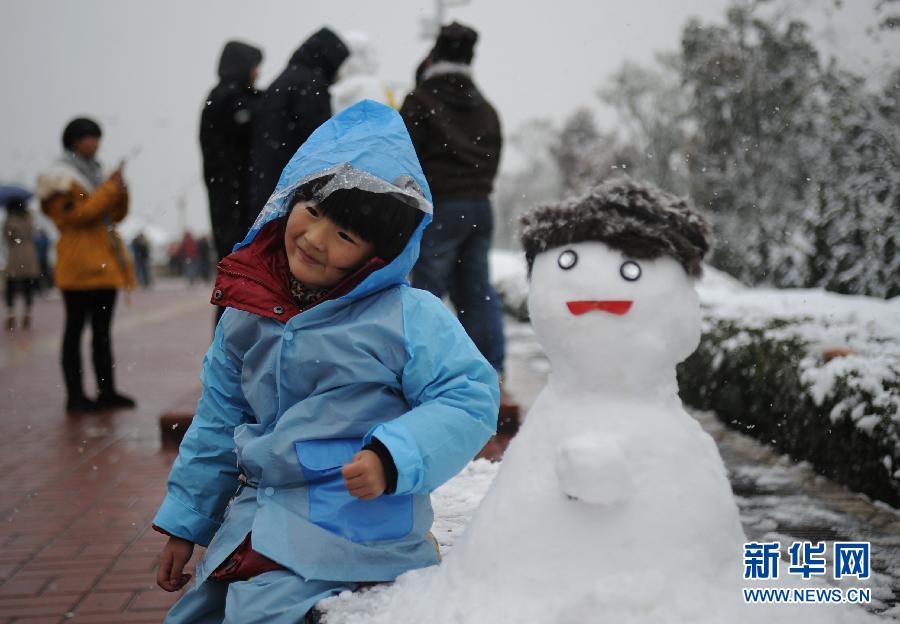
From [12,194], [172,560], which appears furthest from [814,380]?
[12,194]

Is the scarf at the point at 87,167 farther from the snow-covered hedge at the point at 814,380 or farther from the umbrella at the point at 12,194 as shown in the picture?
the umbrella at the point at 12,194

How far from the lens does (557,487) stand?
1.72 m

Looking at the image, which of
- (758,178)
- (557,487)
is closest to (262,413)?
(557,487)

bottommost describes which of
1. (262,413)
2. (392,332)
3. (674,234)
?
(262,413)

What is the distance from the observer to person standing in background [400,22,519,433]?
4809 mm

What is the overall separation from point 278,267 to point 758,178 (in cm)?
2391

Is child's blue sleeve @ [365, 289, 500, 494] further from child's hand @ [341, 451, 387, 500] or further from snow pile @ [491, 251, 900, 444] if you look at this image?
snow pile @ [491, 251, 900, 444]

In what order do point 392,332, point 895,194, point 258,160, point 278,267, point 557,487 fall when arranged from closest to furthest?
point 557,487 < point 392,332 < point 278,267 < point 258,160 < point 895,194

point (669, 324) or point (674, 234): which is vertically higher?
point (674, 234)

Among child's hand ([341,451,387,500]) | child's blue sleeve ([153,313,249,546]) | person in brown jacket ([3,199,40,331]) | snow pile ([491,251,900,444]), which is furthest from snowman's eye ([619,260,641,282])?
person in brown jacket ([3,199,40,331])

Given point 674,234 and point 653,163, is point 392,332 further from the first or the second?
point 653,163

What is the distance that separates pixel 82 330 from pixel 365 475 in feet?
15.8

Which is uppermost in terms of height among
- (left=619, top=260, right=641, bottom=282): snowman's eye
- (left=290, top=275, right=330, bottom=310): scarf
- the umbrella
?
(left=619, top=260, right=641, bottom=282): snowman's eye

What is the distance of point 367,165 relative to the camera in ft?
6.54
